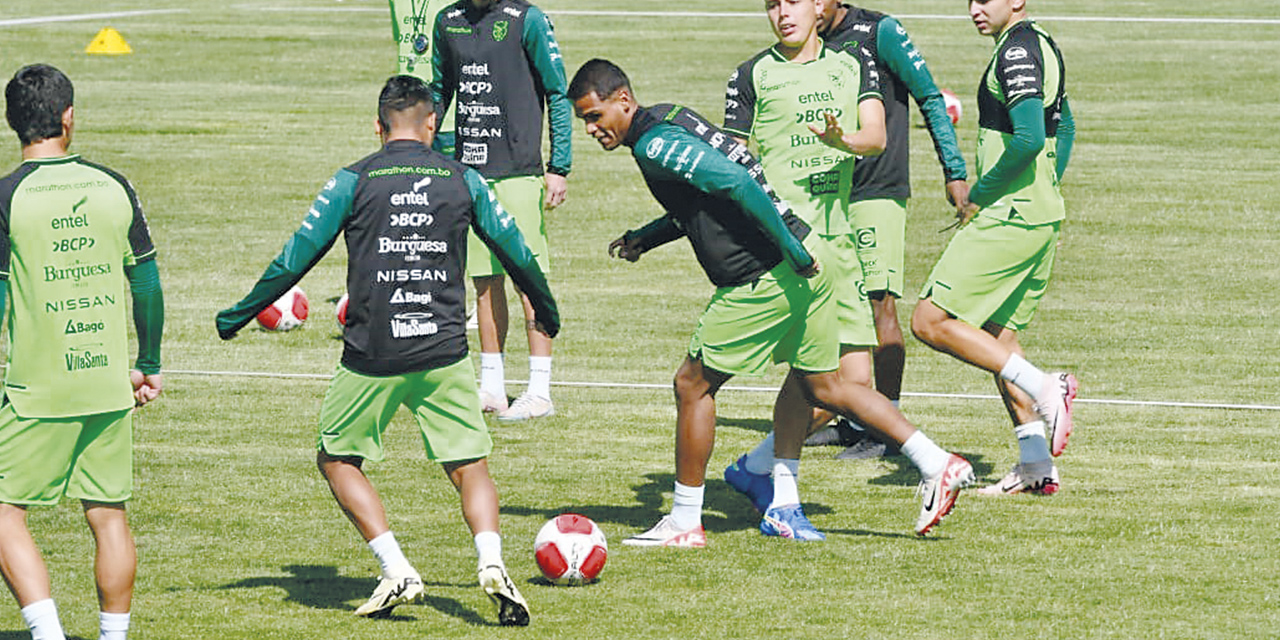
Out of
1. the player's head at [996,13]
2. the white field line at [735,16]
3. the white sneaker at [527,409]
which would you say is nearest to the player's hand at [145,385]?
the player's head at [996,13]

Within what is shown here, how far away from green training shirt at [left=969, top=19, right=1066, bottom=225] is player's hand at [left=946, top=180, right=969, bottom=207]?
0.77ft

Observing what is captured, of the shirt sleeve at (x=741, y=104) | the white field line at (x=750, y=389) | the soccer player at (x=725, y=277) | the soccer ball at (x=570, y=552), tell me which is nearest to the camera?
the soccer ball at (x=570, y=552)

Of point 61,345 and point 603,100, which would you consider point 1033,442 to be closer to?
point 603,100

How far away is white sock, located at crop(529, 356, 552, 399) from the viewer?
12.8 metres

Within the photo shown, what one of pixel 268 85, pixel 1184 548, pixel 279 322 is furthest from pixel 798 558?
pixel 268 85

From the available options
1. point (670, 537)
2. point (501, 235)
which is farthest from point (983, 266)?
point (501, 235)

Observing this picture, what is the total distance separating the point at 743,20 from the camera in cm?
3228

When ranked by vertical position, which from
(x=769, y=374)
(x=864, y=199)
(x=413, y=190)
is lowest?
(x=769, y=374)

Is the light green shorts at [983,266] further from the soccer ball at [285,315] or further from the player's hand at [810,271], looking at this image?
the soccer ball at [285,315]

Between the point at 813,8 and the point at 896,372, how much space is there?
2.53 meters

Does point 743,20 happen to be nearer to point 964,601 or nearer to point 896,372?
point 896,372

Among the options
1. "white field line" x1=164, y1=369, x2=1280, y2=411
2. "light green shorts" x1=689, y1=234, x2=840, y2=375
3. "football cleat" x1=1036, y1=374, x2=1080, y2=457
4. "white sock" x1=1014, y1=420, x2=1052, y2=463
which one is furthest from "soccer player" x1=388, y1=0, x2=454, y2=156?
"football cleat" x1=1036, y1=374, x2=1080, y2=457

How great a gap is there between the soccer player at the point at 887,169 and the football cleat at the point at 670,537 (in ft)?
7.32

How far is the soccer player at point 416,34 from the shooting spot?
13578 millimetres
